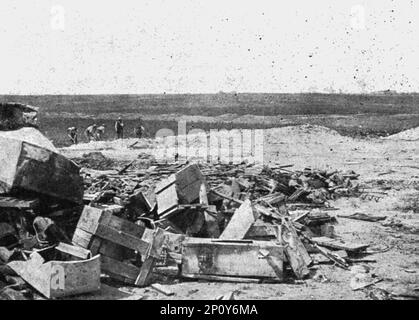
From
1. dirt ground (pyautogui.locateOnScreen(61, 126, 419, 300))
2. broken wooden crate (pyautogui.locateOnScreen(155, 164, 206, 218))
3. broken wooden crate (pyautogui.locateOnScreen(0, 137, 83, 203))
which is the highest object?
broken wooden crate (pyautogui.locateOnScreen(0, 137, 83, 203))

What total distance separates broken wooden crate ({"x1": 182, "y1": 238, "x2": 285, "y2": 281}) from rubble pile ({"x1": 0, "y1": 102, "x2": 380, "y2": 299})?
0.05 ft

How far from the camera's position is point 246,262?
7.36 meters

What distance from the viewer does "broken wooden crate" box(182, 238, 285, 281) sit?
7.32m

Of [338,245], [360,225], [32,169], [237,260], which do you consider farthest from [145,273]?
[360,225]

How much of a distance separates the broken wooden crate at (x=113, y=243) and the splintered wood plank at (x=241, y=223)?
4.64ft

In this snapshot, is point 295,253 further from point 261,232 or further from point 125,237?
point 125,237

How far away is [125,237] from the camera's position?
23.9 feet

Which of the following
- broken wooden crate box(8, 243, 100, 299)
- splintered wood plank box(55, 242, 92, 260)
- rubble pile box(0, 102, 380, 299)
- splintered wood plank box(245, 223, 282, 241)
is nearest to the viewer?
broken wooden crate box(8, 243, 100, 299)

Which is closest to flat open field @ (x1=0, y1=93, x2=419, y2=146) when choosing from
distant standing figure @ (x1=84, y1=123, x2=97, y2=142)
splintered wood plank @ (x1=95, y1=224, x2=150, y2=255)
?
distant standing figure @ (x1=84, y1=123, x2=97, y2=142)

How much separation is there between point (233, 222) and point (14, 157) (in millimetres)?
3906

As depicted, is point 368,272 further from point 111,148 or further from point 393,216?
point 111,148

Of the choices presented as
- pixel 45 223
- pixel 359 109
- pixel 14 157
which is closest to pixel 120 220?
pixel 45 223

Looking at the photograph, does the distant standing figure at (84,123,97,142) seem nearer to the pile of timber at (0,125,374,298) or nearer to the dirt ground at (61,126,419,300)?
the dirt ground at (61,126,419,300)

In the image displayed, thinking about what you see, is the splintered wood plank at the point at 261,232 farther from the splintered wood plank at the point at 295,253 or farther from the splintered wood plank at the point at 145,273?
the splintered wood plank at the point at 145,273
